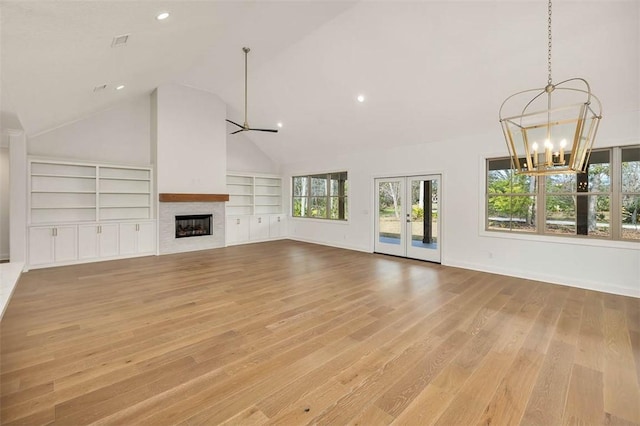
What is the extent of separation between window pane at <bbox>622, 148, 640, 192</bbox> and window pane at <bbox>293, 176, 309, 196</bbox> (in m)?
7.29

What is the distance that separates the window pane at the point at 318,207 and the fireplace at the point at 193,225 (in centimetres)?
314

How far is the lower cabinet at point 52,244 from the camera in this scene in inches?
222

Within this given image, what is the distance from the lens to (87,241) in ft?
20.5

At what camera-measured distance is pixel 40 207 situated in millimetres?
6082

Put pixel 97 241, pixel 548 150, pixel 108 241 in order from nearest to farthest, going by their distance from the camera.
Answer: pixel 548 150 → pixel 97 241 → pixel 108 241

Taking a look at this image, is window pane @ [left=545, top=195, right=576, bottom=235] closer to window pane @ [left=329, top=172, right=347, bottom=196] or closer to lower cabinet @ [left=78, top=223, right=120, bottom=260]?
window pane @ [left=329, top=172, right=347, bottom=196]

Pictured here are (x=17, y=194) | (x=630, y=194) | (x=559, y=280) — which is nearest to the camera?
(x=630, y=194)

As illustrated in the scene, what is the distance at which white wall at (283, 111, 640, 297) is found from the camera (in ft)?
14.6

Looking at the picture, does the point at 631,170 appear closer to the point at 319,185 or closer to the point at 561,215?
the point at 561,215

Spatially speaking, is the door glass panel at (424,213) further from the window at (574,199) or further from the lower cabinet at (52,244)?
the lower cabinet at (52,244)

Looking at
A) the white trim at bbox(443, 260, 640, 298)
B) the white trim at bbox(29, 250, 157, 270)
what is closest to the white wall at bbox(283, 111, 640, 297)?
the white trim at bbox(443, 260, 640, 298)

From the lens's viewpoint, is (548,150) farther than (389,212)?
No

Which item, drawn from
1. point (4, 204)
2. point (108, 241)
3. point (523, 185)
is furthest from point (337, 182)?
point (4, 204)

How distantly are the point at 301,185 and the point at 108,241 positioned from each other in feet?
18.2
